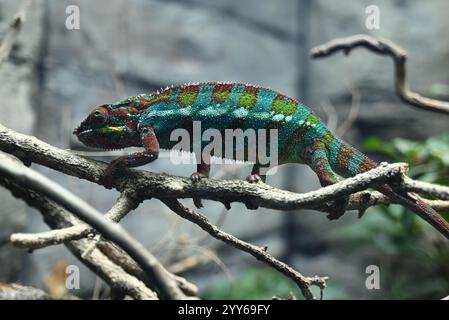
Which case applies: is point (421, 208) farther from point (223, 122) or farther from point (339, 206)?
point (223, 122)

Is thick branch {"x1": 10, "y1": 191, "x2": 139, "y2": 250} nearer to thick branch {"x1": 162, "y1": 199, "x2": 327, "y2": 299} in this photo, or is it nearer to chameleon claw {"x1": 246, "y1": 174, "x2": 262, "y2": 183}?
thick branch {"x1": 162, "y1": 199, "x2": 327, "y2": 299}

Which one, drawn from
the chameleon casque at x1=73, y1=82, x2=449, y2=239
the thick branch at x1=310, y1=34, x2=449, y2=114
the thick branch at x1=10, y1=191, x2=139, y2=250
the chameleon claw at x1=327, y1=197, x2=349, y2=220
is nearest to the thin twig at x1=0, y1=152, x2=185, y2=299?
the thick branch at x1=10, y1=191, x2=139, y2=250

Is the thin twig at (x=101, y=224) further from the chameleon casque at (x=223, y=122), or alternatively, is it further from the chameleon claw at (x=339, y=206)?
the chameleon claw at (x=339, y=206)

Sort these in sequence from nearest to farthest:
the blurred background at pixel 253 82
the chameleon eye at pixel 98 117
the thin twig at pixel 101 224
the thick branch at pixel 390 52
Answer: the thin twig at pixel 101 224, the chameleon eye at pixel 98 117, the thick branch at pixel 390 52, the blurred background at pixel 253 82

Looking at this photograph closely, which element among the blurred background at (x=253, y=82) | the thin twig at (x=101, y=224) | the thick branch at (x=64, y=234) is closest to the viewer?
the thin twig at (x=101, y=224)

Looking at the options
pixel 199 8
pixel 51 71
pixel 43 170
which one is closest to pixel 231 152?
pixel 43 170

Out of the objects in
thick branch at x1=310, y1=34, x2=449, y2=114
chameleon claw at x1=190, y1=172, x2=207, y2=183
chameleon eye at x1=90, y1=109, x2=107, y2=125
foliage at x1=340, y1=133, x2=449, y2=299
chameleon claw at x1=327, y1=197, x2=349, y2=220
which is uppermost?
thick branch at x1=310, y1=34, x2=449, y2=114

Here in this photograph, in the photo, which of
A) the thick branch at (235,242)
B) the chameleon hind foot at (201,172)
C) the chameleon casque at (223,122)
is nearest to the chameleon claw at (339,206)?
the chameleon casque at (223,122)
